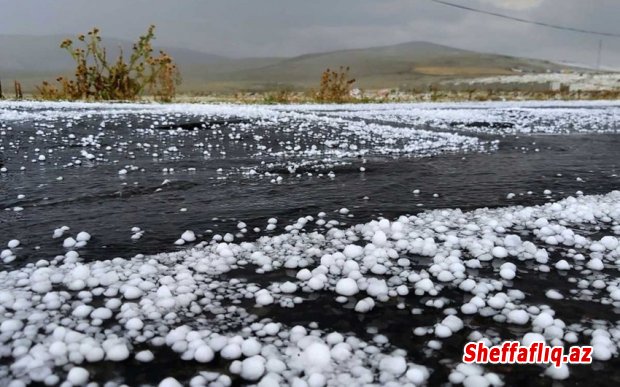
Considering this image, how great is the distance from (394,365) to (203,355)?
0.85m

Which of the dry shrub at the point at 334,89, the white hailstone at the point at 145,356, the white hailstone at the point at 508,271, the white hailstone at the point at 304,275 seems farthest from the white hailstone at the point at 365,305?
the dry shrub at the point at 334,89

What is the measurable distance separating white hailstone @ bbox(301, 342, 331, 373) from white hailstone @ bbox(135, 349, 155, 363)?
0.69m

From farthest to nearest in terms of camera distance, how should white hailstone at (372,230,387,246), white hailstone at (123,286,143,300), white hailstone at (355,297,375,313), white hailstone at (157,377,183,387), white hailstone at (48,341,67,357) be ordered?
white hailstone at (372,230,387,246), white hailstone at (123,286,143,300), white hailstone at (355,297,375,313), white hailstone at (48,341,67,357), white hailstone at (157,377,183,387)

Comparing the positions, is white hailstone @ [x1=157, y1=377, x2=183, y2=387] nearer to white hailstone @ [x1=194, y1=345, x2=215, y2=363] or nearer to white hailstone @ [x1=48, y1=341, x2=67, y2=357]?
white hailstone @ [x1=194, y1=345, x2=215, y2=363]

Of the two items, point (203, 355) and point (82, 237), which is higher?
point (82, 237)

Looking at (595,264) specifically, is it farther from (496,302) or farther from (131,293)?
(131,293)

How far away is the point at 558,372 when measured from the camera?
6.89 ft

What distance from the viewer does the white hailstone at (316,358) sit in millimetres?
2113

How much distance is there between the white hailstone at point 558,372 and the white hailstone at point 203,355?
4.88 ft

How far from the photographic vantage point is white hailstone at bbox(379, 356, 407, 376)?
212 centimetres

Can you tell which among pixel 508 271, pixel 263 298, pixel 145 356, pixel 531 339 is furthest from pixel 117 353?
pixel 508 271

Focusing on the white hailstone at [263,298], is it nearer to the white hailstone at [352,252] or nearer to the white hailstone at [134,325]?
the white hailstone at [134,325]

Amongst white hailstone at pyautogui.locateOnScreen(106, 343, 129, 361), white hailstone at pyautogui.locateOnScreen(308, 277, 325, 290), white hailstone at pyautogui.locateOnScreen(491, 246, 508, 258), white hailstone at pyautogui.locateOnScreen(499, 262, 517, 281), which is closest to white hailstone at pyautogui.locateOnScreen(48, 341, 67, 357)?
white hailstone at pyautogui.locateOnScreen(106, 343, 129, 361)

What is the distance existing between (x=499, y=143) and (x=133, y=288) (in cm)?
830
